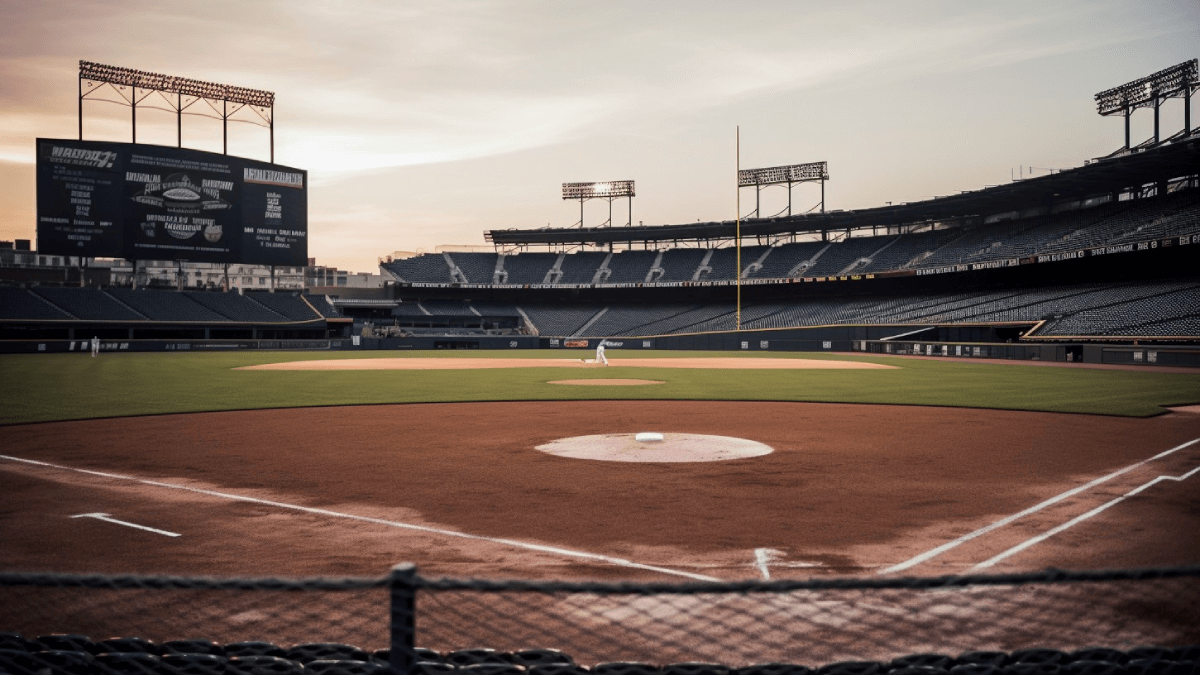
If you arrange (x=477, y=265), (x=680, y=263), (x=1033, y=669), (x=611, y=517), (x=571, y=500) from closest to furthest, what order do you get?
(x=1033, y=669) < (x=611, y=517) < (x=571, y=500) < (x=680, y=263) < (x=477, y=265)

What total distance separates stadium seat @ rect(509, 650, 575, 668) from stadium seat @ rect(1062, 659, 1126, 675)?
6.66 feet

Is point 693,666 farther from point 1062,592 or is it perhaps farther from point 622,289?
point 622,289

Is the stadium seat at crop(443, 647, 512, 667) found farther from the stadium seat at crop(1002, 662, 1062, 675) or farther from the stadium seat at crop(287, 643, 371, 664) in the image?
the stadium seat at crop(1002, 662, 1062, 675)

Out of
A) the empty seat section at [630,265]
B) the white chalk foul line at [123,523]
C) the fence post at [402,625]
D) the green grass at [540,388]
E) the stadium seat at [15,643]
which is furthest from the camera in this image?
the empty seat section at [630,265]

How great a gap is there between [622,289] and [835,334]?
28332 mm

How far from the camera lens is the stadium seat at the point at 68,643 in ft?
11.5

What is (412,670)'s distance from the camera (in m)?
2.35

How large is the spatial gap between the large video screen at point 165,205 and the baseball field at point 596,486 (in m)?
39.2

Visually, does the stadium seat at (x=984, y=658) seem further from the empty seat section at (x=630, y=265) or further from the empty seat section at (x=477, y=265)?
the empty seat section at (x=477, y=265)

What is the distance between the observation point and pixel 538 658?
3404 mm

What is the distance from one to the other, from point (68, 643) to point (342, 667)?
133cm

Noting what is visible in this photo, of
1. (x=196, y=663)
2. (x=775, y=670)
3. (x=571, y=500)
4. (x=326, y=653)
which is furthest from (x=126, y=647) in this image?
(x=571, y=500)

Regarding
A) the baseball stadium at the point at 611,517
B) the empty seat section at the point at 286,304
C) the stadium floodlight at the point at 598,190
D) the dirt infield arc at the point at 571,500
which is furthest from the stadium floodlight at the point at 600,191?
the dirt infield arc at the point at 571,500

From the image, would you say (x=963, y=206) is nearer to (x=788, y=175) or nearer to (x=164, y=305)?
(x=788, y=175)
